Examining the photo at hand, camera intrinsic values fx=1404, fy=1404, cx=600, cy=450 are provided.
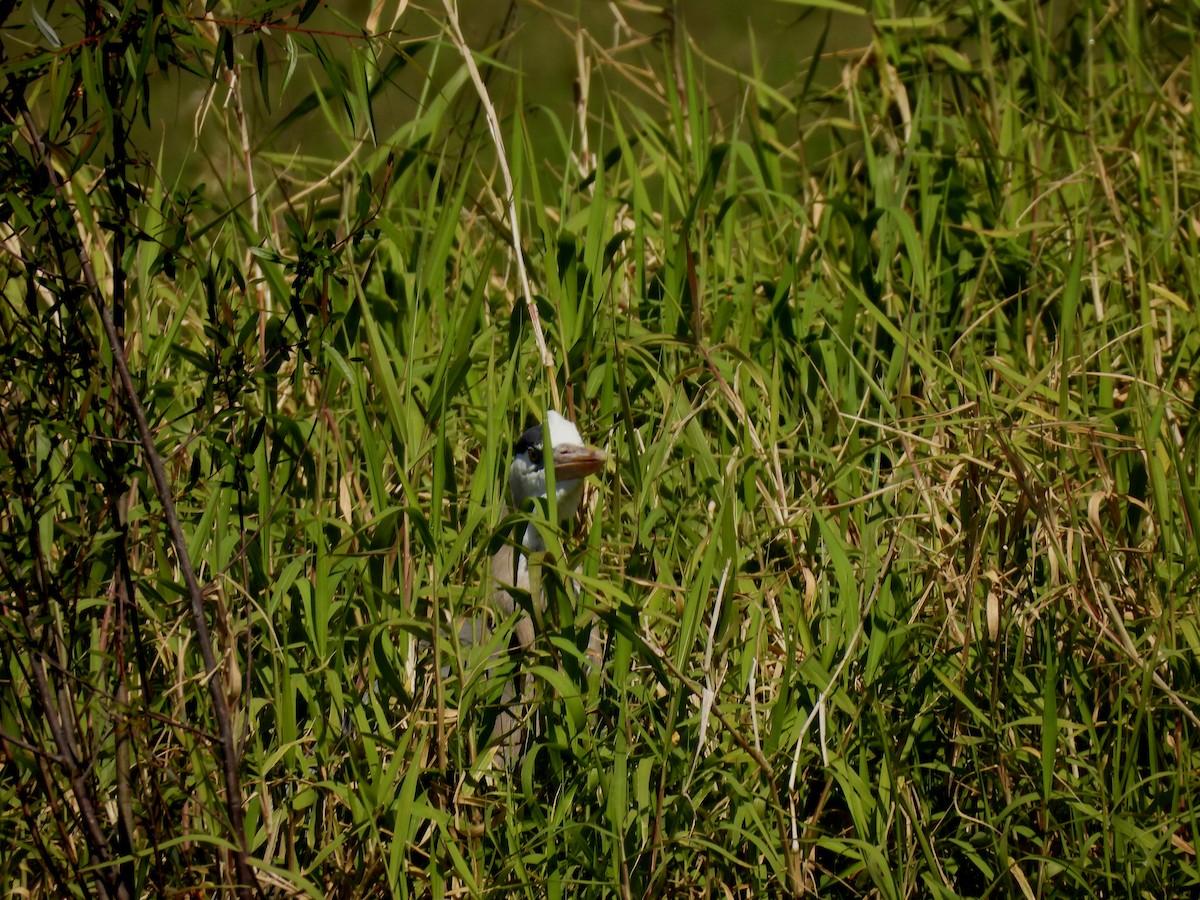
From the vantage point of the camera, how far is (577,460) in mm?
2762

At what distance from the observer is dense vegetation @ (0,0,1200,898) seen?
206 cm

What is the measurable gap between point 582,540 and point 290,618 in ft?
2.11

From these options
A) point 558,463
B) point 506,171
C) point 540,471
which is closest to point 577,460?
point 558,463

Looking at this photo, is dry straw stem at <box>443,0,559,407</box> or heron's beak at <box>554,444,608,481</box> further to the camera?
heron's beak at <box>554,444,608,481</box>

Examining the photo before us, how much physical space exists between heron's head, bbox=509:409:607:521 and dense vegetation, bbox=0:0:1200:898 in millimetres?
83

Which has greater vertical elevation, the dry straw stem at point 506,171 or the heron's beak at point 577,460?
the dry straw stem at point 506,171

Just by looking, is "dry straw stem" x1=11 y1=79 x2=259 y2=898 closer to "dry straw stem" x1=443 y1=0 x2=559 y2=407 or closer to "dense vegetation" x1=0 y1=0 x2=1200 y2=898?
"dense vegetation" x1=0 y1=0 x2=1200 y2=898

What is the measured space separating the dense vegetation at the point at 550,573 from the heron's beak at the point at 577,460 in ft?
0.35

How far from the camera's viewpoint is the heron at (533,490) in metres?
2.68

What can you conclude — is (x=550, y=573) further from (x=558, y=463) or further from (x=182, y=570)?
(x=182, y=570)

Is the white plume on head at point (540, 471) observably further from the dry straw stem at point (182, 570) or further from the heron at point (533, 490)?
the dry straw stem at point (182, 570)

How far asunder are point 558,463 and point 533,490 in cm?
38

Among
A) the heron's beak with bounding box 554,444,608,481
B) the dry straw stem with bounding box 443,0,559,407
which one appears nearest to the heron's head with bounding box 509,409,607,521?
the heron's beak with bounding box 554,444,608,481

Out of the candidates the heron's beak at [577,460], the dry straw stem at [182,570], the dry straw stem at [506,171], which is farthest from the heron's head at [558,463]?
the dry straw stem at [182,570]
